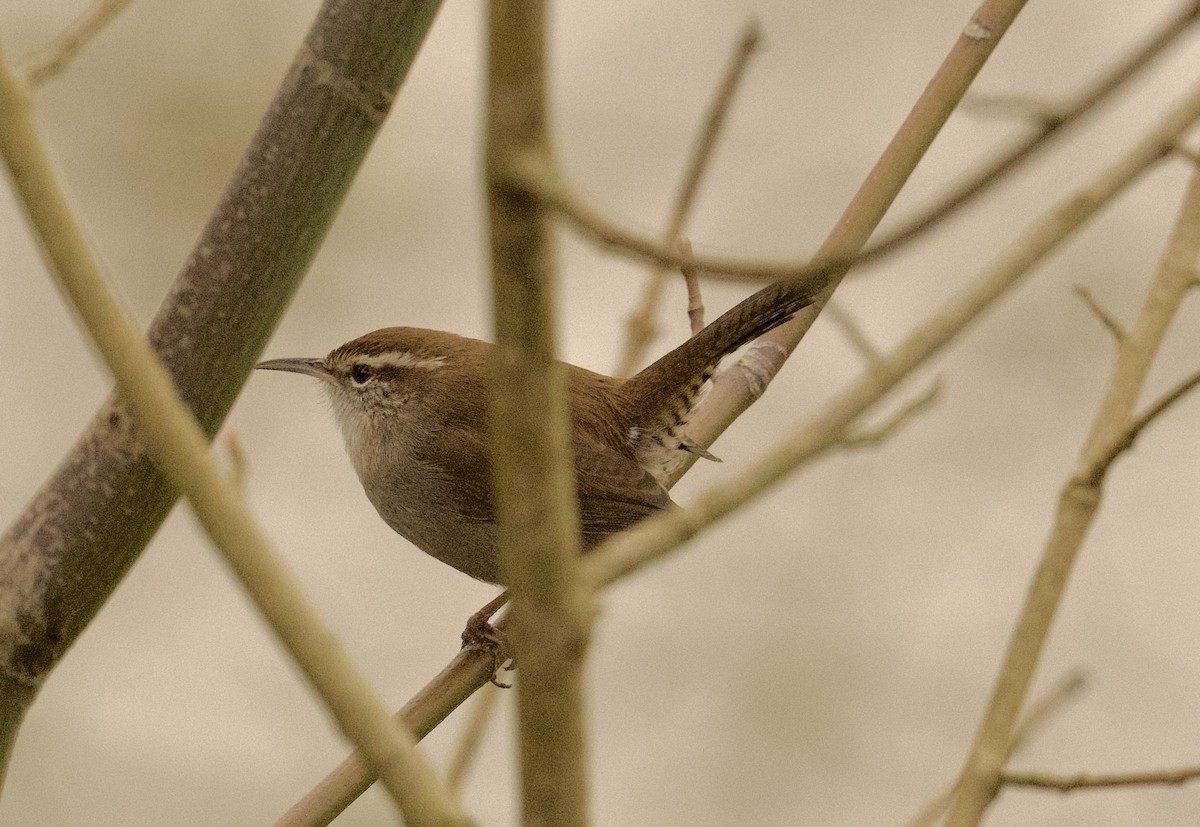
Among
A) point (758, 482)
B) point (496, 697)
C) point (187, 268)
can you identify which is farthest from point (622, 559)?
point (496, 697)

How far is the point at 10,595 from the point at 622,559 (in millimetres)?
833

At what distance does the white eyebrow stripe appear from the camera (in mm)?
2895

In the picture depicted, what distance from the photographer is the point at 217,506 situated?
2.39 feet

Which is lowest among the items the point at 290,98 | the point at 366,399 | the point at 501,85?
the point at 501,85

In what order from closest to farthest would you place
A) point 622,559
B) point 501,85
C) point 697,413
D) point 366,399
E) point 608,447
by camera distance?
1. point 501,85
2. point 622,559
3. point 697,413
4. point 608,447
5. point 366,399

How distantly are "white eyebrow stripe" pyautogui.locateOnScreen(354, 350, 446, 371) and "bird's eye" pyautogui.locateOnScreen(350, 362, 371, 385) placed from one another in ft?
0.10

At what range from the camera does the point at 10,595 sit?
133 cm

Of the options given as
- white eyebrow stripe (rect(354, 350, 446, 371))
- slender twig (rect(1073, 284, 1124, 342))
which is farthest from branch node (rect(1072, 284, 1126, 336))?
white eyebrow stripe (rect(354, 350, 446, 371))

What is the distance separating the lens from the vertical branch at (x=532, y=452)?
640mm

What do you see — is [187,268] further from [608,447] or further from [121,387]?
[608,447]

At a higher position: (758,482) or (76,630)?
(76,630)

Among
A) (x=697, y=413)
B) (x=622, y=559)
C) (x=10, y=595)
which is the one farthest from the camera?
(x=697, y=413)

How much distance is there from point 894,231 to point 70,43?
0.89 metres

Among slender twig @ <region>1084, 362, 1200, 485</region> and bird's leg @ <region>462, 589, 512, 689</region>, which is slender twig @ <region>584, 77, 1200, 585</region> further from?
bird's leg @ <region>462, 589, 512, 689</region>
